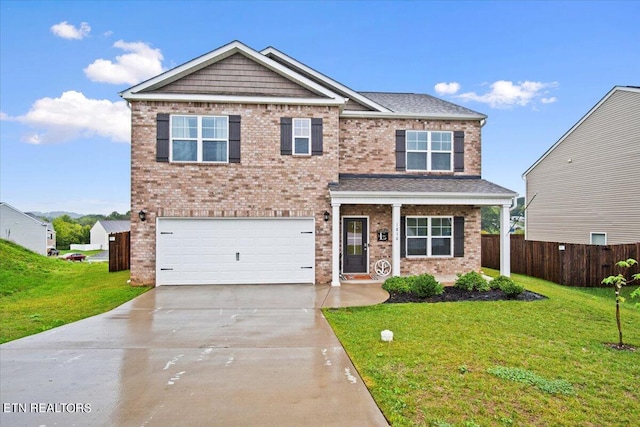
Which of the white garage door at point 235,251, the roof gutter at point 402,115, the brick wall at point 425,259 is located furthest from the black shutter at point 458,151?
the white garage door at point 235,251

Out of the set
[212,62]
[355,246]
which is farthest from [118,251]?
[355,246]

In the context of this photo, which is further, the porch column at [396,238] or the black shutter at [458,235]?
the black shutter at [458,235]

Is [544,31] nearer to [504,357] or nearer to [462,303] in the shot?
[462,303]

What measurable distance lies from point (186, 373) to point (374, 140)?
10.3 meters

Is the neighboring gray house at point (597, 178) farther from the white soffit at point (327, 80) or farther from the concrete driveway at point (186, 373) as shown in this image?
the concrete driveway at point (186, 373)

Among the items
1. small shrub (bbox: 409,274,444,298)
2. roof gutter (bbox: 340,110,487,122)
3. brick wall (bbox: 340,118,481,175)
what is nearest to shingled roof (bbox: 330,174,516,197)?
brick wall (bbox: 340,118,481,175)

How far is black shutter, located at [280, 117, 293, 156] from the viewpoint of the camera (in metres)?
11.9

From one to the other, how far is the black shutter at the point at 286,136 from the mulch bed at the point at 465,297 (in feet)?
18.7

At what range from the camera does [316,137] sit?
1200cm

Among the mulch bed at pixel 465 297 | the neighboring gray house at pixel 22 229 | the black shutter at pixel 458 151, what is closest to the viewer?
the mulch bed at pixel 465 297

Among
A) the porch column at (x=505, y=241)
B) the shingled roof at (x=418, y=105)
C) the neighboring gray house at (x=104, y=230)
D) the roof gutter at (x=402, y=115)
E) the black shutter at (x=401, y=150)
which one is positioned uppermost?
the shingled roof at (x=418, y=105)

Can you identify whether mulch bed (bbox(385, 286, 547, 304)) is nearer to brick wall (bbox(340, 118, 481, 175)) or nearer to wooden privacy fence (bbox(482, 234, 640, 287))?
wooden privacy fence (bbox(482, 234, 640, 287))

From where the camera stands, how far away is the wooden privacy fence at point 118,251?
1518 centimetres

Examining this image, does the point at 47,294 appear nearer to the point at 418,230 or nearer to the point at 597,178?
the point at 418,230
